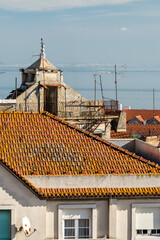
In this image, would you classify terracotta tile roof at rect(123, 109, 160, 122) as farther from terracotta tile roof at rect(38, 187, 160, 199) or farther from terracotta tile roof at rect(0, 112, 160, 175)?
terracotta tile roof at rect(38, 187, 160, 199)

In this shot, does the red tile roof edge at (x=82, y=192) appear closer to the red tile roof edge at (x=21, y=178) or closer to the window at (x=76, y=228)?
the red tile roof edge at (x=21, y=178)

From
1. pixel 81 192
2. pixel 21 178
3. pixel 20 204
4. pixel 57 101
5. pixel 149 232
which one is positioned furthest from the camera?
pixel 57 101

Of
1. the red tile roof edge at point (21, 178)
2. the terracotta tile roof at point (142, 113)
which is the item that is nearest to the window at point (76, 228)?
the red tile roof edge at point (21, 178)

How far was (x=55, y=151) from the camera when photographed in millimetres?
22453

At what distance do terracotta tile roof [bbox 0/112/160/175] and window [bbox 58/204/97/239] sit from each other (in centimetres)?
143

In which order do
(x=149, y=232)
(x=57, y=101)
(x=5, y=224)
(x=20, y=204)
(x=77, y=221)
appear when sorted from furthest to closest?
(x=57, y=101) < (x=149, y=232) < (x=77, y=221) < (x=5, y=224) < (x=20, y=204)

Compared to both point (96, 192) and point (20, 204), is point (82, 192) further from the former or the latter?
point (20, 204)

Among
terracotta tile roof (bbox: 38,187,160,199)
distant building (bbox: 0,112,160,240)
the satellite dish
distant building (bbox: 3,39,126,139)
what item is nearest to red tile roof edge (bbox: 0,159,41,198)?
distant building (bbox: 0,112,160,240)

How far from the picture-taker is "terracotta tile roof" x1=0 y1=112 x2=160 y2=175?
21594mm

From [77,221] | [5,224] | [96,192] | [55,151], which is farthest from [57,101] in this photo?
[5,224]

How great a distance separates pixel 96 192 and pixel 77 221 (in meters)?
1.34

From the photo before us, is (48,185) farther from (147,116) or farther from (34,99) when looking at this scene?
(147,116)

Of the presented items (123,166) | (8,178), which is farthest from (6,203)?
(123,166)

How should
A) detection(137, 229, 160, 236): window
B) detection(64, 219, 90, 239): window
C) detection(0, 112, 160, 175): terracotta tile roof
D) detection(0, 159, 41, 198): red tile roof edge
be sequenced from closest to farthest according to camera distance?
detection(0, 159, 41, 198): red tile roof edge, detection(64, 219, 90, 239): window, detection(137, 229, 160, 236): window, detection(0, 112, 160, 175): terracotta tile roof
